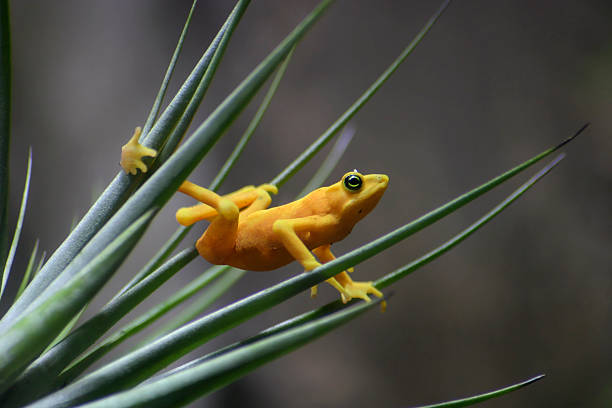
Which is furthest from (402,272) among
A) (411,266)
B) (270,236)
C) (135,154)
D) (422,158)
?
(422,158)

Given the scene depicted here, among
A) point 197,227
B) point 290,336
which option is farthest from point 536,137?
point 290,336

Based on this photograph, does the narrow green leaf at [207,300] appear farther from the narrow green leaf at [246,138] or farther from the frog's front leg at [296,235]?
the frog's front leg at [296,235]

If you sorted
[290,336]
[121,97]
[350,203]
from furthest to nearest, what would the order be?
[121,97]
[350,203]
[290,336]

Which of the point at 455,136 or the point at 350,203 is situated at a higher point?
the point at 455,136

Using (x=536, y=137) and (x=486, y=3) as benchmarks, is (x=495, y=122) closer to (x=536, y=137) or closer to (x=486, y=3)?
(x=536, y=137)

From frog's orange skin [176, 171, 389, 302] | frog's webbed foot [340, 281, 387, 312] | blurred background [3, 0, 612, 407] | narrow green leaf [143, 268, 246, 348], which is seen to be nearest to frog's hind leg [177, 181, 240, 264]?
frog's orange skin [176, 171, 389, 302]

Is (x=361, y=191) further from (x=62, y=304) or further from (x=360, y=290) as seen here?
(x=62, y=304)
